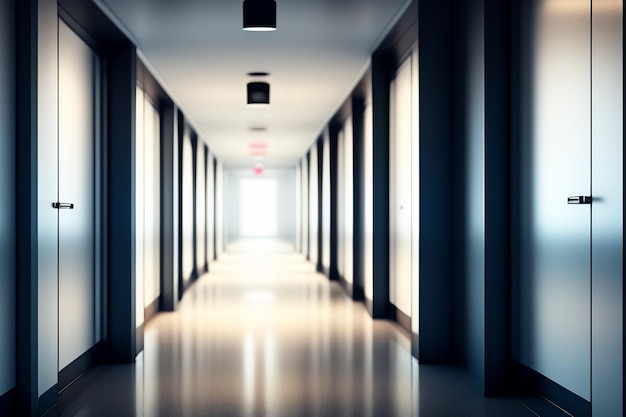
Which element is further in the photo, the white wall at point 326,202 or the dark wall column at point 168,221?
the white wall at point 326,202

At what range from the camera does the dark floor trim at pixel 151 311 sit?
982 centimetres

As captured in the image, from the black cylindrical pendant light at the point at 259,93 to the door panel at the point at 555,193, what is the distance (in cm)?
561

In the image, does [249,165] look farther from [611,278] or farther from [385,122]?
[611,278]

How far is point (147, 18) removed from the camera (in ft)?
24.0

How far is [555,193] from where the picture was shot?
501 centimetres

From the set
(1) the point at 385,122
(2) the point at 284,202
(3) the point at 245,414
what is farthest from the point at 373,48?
(2) the point at 284,202

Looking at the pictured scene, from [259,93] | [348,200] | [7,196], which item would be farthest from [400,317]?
[7,196]

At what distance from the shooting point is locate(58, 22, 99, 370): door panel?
20.4 ft

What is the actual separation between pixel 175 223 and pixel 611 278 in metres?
8.53

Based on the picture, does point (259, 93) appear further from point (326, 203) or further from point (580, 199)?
point (580, 199)

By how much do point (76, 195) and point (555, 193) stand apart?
14.2 feet

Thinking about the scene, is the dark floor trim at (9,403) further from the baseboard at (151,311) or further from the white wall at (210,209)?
the white wall at (210,209)

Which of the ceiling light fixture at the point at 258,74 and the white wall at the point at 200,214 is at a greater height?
the ceiling light fixture at the point at 258,74

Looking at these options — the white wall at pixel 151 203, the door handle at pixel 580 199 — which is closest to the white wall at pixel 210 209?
the white wall at pixel 151 203
